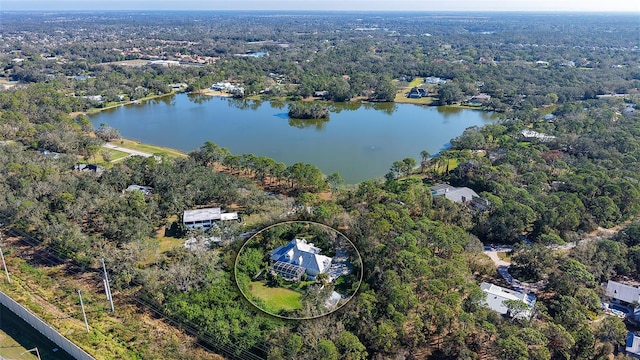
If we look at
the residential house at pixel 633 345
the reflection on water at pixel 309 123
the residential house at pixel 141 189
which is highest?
the residential house at pixel 141 189

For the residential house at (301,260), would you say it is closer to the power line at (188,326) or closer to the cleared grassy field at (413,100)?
the power line at (188,326)

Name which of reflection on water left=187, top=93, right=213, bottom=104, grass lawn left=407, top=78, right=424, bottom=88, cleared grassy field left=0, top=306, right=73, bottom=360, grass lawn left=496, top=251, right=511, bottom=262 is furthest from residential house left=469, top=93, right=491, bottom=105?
cleared grassy field left=0, top=306, right=73, bottom=360

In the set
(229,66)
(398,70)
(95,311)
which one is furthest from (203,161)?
(398,70)

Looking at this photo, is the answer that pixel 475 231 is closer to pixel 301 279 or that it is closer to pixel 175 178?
pixel 301 279

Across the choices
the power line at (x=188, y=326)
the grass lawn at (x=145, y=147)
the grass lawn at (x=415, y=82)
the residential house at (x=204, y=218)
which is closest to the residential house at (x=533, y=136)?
the residential house at (x=204, y=218)

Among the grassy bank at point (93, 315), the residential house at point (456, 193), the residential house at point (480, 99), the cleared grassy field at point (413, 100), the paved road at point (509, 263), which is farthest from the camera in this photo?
the cleared grassy field at point (413, 100)

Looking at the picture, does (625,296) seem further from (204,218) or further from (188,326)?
(204,218)

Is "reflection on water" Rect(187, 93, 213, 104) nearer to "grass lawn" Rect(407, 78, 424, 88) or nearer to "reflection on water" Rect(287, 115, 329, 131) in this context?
"reflection on water" Rect(287, 115, 329, 131)
